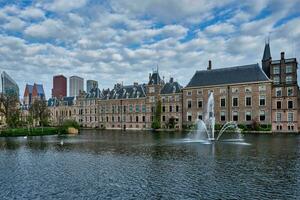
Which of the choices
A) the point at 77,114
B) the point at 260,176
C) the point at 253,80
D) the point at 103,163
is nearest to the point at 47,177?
the point at 103,163

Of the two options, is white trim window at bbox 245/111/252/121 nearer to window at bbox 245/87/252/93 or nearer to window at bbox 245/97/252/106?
window at bbox 245/97/252/106

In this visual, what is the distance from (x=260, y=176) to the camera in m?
14.5

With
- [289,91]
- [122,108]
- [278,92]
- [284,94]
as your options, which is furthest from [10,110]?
[289,91]

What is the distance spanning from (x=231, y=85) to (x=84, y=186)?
55614mm

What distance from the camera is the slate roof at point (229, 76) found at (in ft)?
200

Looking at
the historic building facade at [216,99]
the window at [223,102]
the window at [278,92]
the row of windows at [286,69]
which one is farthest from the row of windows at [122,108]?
the row of windows at [286,69]

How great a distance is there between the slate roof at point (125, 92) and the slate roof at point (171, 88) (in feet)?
23.5

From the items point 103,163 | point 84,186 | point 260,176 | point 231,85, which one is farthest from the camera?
point 231,85

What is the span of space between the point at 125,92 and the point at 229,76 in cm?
3479

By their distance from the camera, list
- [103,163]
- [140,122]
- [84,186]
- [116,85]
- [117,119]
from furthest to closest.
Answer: [116,85] < [117,119] < [140,122] < [103,163] < [84,186]

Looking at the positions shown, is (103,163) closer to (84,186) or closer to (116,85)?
(84,186)

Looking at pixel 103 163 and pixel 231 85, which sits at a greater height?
pixel 231 85

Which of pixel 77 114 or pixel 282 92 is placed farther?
pixel 77 114

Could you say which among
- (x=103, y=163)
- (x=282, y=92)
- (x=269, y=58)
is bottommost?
(x=103, y=163)
